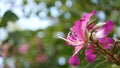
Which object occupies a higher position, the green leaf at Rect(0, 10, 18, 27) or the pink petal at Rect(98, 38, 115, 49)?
the pink petal at Rect(98, 38, 115, 49)

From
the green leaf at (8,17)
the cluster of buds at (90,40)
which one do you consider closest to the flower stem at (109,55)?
the cluster of buds at (90,40)

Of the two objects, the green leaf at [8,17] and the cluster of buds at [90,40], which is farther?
the green leaf at [8,17]

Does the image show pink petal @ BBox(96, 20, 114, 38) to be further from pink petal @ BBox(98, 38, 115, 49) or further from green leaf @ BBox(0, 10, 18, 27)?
green leaf @ BBox(0, 10, 18, 27)

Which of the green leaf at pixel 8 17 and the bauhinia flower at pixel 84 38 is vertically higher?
the bauhinia flower at pixel 84 38

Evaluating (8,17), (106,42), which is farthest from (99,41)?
(8,17)

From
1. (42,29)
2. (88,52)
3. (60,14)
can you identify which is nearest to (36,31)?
(42,29)

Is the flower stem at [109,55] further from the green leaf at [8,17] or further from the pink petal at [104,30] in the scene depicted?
the green leaf at [8,17]

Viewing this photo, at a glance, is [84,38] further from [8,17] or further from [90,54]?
[8,17]

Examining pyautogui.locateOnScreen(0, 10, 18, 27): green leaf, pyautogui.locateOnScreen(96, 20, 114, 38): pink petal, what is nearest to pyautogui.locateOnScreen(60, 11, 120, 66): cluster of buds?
pyautogui.locateOnScreen(96, 20, 114, 38): pink petal
